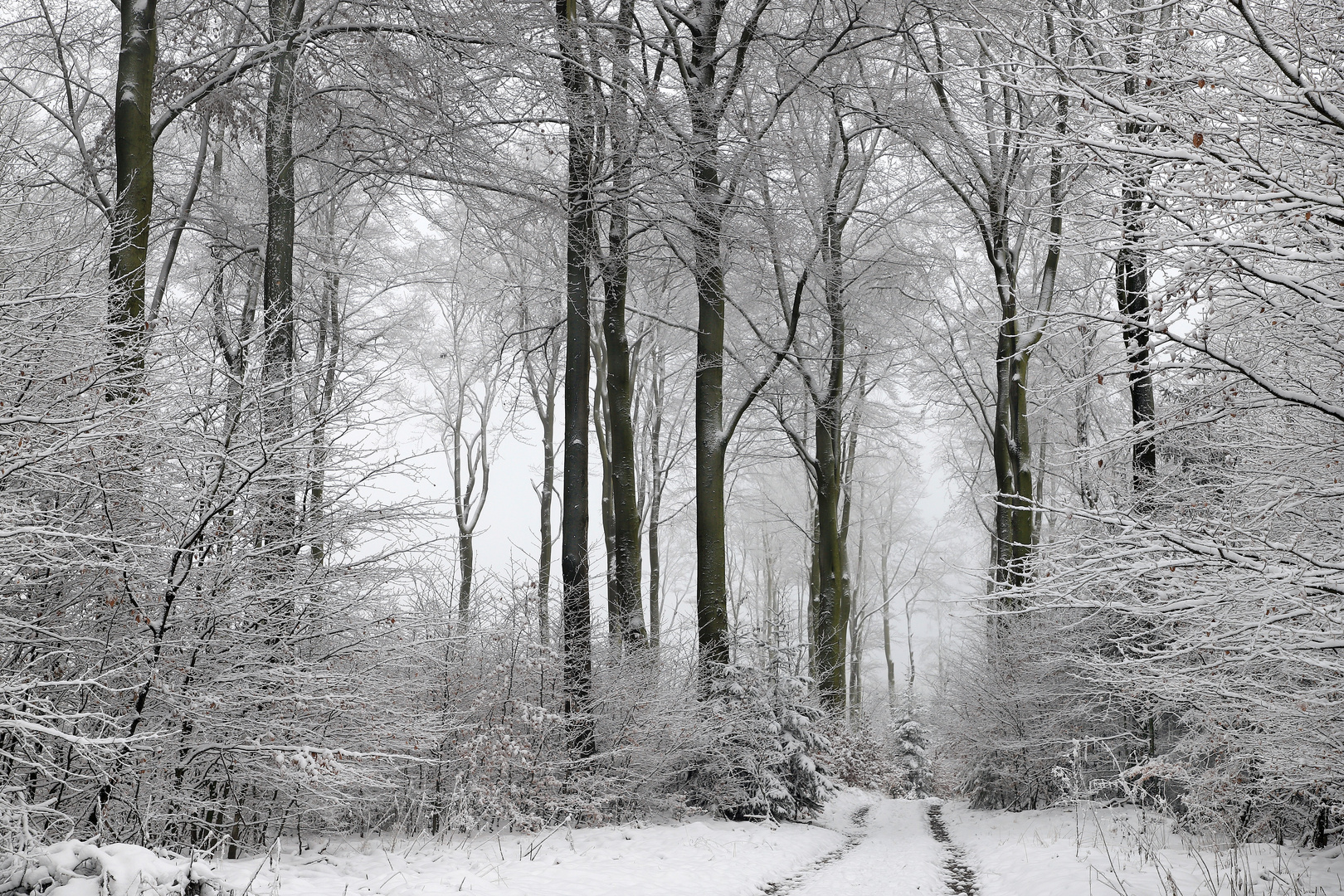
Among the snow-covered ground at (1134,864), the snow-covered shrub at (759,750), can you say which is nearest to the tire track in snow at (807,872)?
the snow-covered shrub at (759,750)

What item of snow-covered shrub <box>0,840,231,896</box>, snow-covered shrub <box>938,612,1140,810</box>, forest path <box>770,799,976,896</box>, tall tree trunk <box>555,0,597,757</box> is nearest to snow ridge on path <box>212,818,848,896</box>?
forest path <box>770,799,976,896</box>

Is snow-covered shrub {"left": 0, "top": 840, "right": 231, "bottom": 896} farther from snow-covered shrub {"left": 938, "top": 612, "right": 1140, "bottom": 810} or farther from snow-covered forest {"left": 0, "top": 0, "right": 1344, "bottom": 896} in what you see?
snow-covered shrub {"left": 938, "top": 612, "right": 1140, "bottom": 810}

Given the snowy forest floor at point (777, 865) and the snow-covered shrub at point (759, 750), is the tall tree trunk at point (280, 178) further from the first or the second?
the snow-covered shrub at point (759, 750)

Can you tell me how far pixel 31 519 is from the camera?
4695mm

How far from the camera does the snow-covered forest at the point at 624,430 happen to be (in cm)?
454

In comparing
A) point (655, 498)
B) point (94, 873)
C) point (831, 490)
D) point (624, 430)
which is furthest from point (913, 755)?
point (94, 873)

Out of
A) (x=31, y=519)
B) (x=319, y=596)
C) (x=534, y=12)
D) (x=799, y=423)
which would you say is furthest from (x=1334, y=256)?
(x=799, y=423)

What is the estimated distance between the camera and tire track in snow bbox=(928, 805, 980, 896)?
7.29 meters

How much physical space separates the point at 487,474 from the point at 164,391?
16.1m

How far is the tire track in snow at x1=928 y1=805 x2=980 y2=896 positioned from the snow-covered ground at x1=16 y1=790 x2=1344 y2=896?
5 centimetres

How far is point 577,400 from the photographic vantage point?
10.6m

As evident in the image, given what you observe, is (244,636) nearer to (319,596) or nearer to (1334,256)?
(319,596)

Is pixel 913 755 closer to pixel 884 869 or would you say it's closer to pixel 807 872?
pixel 884 869

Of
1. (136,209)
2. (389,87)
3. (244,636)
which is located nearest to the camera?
(244,636)
